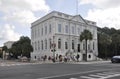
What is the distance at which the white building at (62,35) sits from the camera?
69.9m

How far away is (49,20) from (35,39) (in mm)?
14187

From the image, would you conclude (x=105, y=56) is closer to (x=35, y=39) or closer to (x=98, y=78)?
(x=35, y=39)

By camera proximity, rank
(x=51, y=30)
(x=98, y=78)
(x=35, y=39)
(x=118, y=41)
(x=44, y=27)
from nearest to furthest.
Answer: (x=98, y=78)
(x=51, y=30)
(x=44, y=27)
(x=35, y=39)
(x=118, y=41)

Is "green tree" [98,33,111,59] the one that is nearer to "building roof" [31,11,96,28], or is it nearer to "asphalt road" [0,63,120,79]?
"building roof" [31,11,96,28]

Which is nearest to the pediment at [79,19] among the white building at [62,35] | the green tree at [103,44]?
the white building at [62,35]

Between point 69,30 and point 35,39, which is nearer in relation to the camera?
point 69,30

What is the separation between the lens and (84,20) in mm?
78875

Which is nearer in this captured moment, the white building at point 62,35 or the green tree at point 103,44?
the white building at point 62,35

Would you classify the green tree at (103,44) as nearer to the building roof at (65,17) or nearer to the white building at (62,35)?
the white building at (62,35)

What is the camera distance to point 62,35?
70688 millimetres

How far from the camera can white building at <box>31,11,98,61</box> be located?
69912 mm

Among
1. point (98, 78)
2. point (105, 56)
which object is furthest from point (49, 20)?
point (98, 78)

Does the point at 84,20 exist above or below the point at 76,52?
above

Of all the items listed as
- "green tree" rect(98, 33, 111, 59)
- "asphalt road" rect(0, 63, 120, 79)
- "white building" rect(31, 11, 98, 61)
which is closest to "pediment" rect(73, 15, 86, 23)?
"white building" rect(31, 11, 98, 61)
